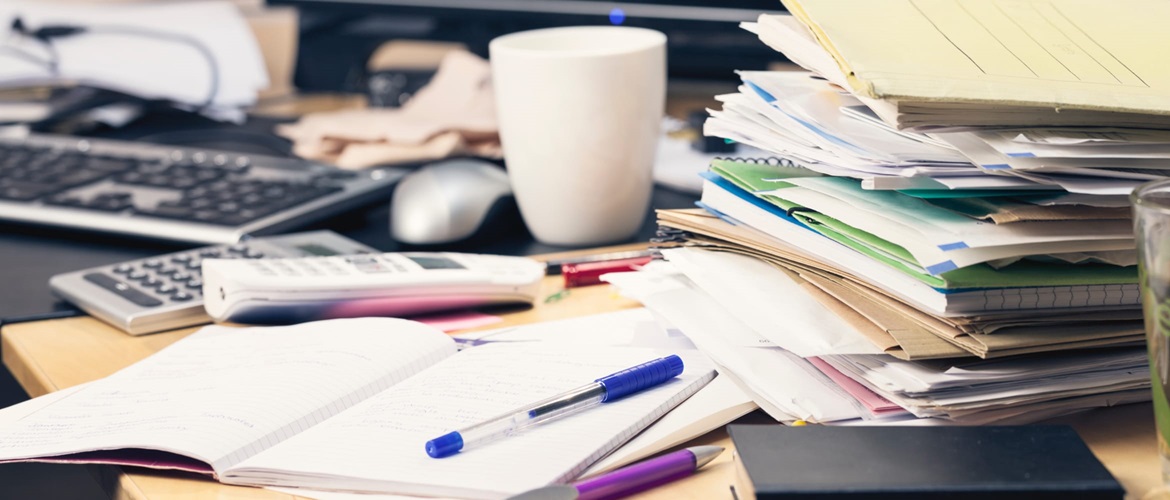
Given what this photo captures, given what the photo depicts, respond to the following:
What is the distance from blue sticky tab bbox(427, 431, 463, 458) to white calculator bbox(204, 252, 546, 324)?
8.1 inches

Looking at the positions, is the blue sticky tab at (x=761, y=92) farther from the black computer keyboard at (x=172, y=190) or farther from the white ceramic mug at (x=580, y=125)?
the black computer keyboard at (x=172, y=190)

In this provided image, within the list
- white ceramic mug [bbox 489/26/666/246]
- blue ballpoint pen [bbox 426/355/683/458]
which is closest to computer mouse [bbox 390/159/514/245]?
white ceramic mug [bbox 489/26/666/246]

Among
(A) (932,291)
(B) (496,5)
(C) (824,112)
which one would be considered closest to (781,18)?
(C) (824,112)

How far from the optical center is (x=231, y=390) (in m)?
0.50

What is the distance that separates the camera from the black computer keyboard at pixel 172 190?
787 mm

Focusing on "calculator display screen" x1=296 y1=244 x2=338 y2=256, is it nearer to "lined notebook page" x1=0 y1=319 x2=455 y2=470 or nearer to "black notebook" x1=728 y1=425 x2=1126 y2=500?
"lined notebook page" x1=0 y1=319 x2=455 y2=470

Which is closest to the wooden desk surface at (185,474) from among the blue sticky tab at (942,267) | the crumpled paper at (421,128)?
the blue sticky tab at (942,267)

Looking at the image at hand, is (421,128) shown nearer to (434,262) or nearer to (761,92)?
(434,262)

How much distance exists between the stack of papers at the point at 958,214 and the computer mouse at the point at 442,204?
279 mm

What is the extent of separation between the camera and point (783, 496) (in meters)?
0.36

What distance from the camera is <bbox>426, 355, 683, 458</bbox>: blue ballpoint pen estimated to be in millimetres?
435

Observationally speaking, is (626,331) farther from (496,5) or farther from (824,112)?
(496,5)

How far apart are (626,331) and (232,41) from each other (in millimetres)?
890

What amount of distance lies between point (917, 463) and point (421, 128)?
0.68 metres
